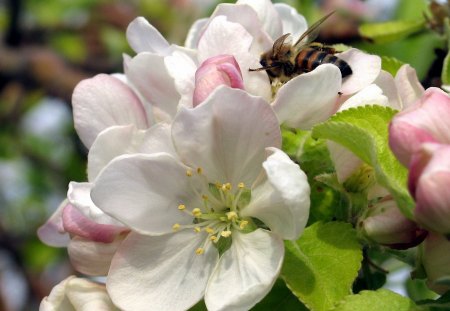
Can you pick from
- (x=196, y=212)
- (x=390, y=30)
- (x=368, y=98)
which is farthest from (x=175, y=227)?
(x=390, y=30)

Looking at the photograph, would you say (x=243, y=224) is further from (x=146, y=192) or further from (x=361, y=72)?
(x=361, y=72)

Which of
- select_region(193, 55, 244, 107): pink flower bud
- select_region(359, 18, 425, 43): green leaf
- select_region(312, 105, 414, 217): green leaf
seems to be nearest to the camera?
select_region(312, 105, 414, 217): green leaf

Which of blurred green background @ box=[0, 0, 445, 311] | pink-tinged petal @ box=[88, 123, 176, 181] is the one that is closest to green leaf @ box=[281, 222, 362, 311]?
pink-tinged petal @ box=[88, 123, 176, 181]

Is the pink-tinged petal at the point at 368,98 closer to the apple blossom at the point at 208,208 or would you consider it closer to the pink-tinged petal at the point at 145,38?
the apple blossom at the point at 208,208

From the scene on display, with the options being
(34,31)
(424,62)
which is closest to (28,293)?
(34,31)

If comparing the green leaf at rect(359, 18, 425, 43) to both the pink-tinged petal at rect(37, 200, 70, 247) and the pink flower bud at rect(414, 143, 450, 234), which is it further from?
the pink flower bud at rect(414, 143, 450, 234)

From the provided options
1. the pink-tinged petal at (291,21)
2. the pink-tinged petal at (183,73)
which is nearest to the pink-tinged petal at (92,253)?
the pink-tinged petal at (183,73)
